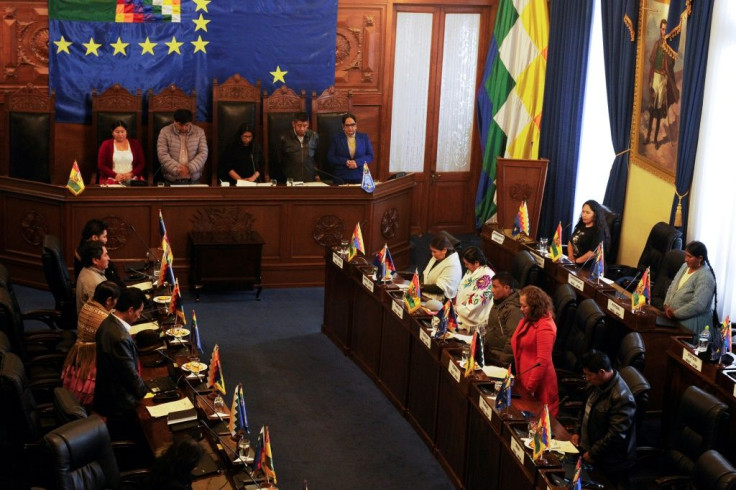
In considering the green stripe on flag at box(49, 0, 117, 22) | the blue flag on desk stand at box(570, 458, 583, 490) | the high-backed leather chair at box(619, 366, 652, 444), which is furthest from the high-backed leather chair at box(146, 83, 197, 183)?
the blue flag on desk stand at box(570, 458, 583, 490)

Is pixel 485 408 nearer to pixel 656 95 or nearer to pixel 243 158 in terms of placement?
pixel 656 95

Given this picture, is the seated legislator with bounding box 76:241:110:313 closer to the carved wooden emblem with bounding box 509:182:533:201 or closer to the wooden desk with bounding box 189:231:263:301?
the wooden desk with bounding box 189:231:263:301

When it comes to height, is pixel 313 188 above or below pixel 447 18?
below

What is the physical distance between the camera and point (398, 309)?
734cm

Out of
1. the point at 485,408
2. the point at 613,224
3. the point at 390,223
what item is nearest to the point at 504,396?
the point at 485,408

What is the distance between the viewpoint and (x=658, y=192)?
30.1 ft

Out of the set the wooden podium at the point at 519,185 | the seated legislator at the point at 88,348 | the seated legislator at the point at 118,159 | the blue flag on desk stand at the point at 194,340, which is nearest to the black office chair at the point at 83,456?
the seated legislator at the point at 88,348

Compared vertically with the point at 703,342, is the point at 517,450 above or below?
below

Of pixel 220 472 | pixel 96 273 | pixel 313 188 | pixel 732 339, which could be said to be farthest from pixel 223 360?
pixel 732 339

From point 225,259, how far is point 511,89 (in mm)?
3891

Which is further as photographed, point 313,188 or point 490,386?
point 313,188

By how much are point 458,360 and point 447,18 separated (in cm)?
613

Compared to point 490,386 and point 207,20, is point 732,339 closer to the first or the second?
point 490,386

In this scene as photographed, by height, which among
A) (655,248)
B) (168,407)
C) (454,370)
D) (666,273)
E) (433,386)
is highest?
(655,248)
